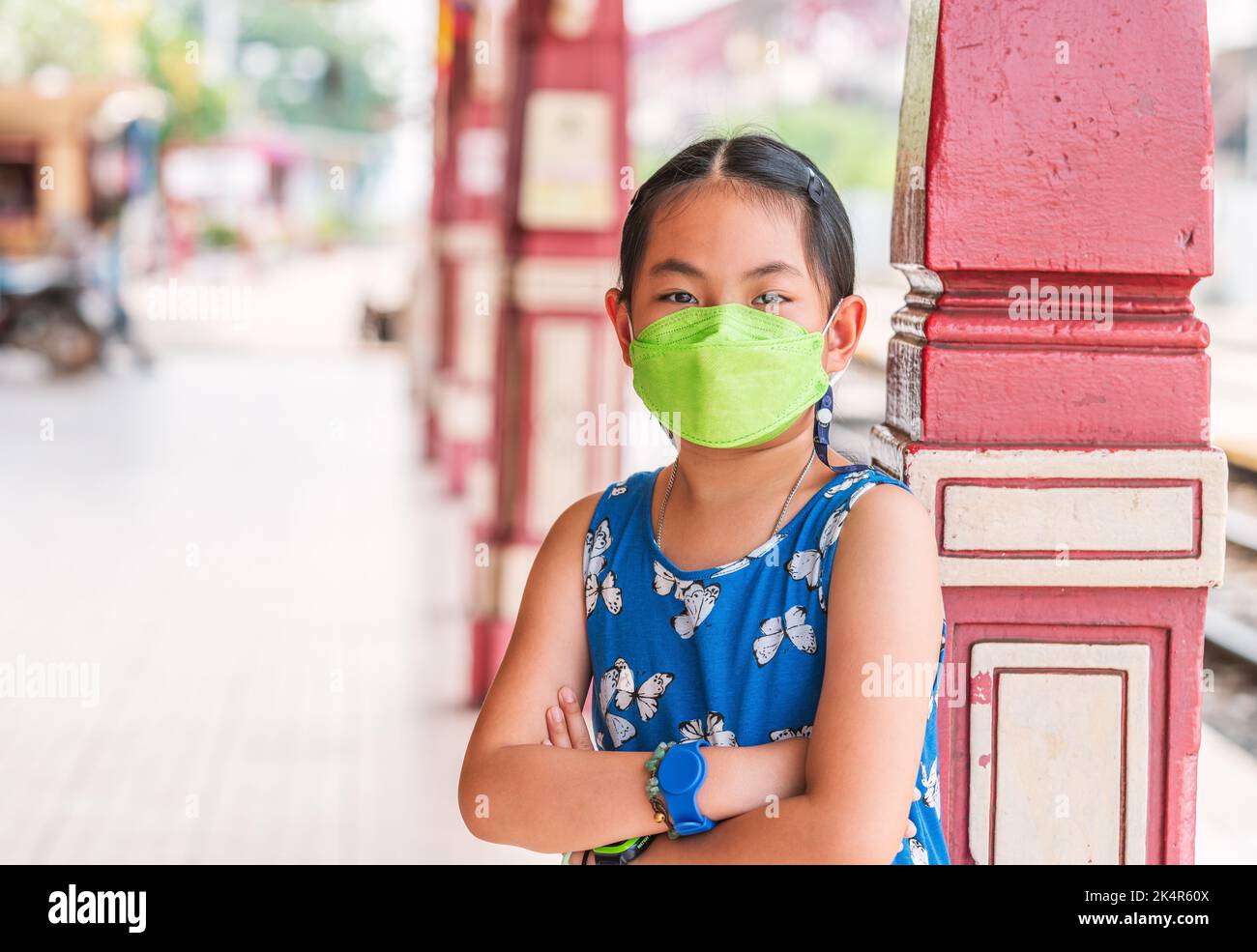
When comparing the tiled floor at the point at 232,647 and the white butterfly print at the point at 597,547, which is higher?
the white butterfly print at the point at 597,547

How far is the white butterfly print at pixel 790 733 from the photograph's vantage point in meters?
1.32

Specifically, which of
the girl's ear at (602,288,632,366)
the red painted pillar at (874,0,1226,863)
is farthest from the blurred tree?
the girl's ear at (602,288,632,366)

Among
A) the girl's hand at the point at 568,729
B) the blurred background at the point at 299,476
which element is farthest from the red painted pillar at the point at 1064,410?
the girl's hand at the point at 568,729

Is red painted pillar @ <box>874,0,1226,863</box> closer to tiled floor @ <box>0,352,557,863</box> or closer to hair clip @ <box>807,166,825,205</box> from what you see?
hair clip @ <box>807,166,825,205</box>

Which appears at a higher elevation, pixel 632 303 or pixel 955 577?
pixel 632 303

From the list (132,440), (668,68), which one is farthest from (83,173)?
(132,440)

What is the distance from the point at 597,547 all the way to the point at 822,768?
0.33 meters

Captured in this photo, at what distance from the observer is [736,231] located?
135 centimetres

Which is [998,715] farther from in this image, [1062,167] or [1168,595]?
[1062,167]

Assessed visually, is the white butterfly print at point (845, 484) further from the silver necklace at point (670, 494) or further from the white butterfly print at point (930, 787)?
the white butterfly print at point (930, 787)

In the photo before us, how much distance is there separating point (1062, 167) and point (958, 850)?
30.9 inches
